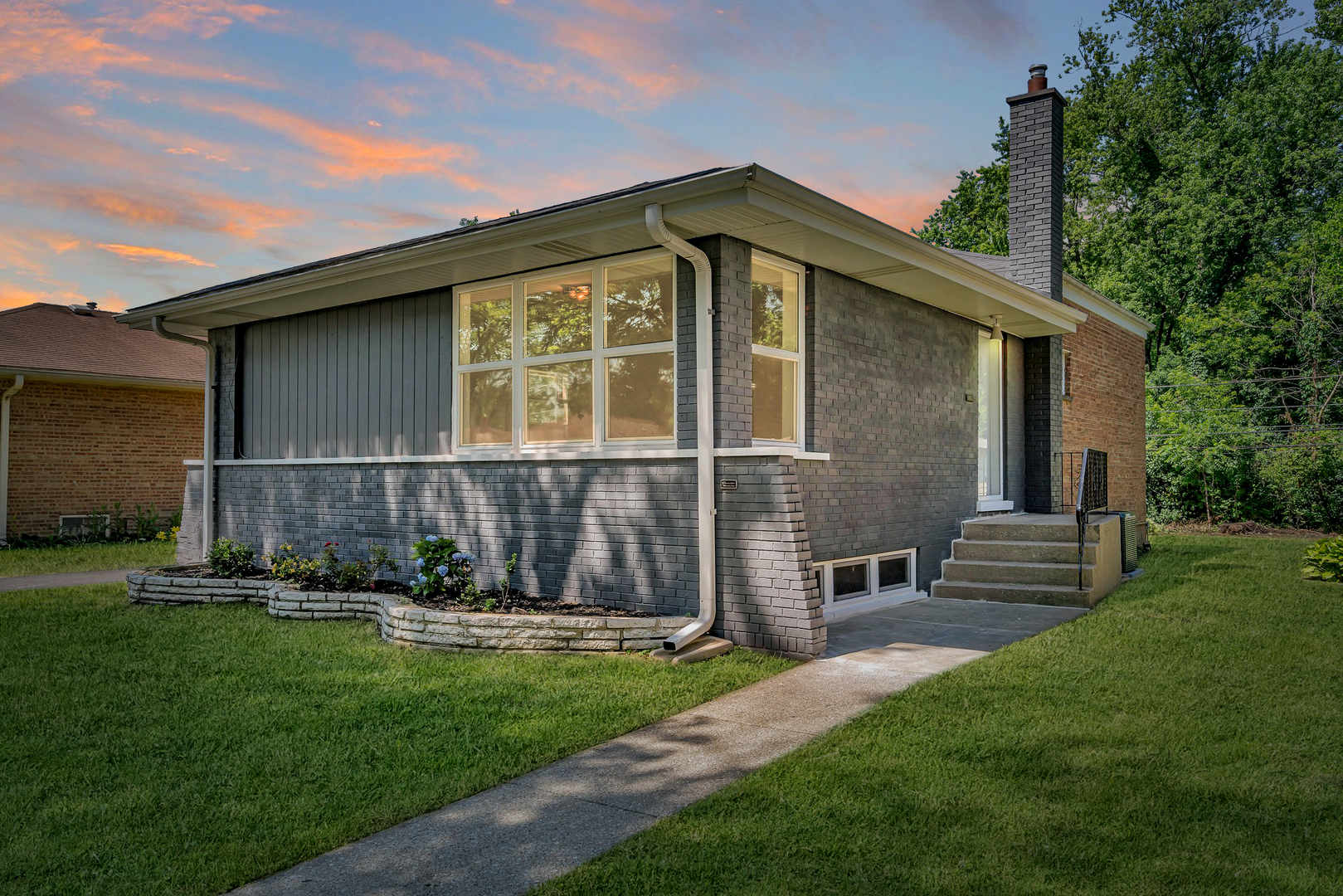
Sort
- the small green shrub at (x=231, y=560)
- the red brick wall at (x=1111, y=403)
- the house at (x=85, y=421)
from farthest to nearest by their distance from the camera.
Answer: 1. the house at (x=85, y=421)
2. the red brick wall at (x=1111, y=403)
3. the small green shrub at (x=231, y=560)

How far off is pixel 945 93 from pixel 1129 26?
17933mm

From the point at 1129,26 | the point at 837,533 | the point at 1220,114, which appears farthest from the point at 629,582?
the point at 1129,26

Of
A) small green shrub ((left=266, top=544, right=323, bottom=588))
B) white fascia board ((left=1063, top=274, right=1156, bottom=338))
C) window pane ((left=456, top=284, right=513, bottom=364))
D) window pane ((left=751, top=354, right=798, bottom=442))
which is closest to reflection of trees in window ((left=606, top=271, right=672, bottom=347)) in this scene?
window pane ((left=751, top=354, right=798, bottom=442))

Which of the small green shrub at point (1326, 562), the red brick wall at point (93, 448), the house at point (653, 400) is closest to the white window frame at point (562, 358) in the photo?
the house at point (653, 400)

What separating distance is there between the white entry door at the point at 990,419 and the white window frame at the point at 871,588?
254 centimetres

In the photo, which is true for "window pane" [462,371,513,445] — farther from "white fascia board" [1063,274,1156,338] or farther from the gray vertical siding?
"white fascia board" [1063,274,1156,338]

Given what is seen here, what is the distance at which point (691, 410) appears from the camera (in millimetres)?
6602

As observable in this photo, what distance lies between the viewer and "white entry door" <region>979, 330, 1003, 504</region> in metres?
11.0

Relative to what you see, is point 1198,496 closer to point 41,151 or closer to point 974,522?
point 974,522

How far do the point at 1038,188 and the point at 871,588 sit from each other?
267 inches

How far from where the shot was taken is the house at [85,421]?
47.2ft

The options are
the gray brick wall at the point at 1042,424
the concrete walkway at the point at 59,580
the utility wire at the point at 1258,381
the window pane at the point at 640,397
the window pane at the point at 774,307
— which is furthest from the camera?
the utility wire at the point at 1258,381

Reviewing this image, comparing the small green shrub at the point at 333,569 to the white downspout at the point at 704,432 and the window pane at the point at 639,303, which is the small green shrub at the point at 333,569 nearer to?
the window pane at the point at 639,303

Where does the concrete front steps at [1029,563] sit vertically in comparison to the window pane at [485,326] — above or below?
below
